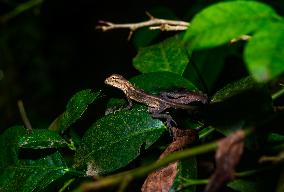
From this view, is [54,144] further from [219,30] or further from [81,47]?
[81,47]

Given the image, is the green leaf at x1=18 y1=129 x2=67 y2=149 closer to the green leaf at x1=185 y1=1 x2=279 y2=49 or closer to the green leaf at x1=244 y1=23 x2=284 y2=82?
the green leaf at x1=185 y1=1 x2=279 y2=49

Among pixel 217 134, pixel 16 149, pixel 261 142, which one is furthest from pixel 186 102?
pixel 16 149

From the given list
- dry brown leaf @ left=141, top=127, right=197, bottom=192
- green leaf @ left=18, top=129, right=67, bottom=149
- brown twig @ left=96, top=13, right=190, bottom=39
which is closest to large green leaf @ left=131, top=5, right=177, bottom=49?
brown twig @ left=96, top=13, right=190, bottom=39

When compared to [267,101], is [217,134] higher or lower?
lower

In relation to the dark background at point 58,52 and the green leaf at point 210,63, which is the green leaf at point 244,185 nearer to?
the green leaf at point 210,63

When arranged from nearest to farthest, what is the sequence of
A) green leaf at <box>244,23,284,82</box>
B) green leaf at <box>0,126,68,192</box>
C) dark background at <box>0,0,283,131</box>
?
1. green leaf at <box>244,23,284,82</box>
2. green leaf at <box>0,126,68,192</box>
3. dark background at <box>0,0,283,131</box>

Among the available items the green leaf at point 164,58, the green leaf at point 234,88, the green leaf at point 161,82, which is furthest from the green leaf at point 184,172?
the green leaf at point 164,58

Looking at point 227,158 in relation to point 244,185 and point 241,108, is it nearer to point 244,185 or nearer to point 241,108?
point 241,108
